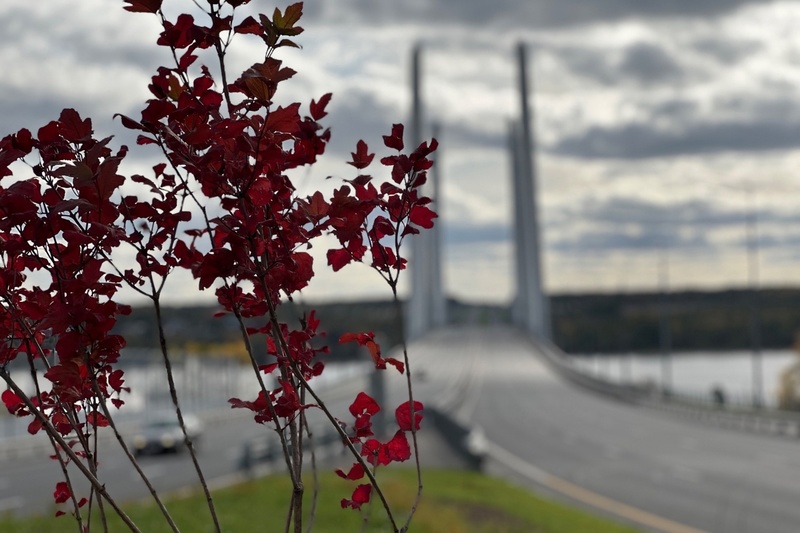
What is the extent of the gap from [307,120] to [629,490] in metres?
22.1

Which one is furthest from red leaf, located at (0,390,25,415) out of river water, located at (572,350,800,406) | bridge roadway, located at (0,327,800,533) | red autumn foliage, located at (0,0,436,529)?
river water, located at (572,350,800,406)

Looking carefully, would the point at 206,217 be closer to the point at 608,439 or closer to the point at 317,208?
the point at 317,208

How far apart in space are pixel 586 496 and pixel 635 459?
8.23 m

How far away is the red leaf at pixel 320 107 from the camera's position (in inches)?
150

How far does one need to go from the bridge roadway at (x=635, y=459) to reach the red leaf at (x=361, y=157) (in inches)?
637

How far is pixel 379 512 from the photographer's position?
13.5 metres

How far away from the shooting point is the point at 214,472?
26.5m

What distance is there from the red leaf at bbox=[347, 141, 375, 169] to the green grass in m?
8.48

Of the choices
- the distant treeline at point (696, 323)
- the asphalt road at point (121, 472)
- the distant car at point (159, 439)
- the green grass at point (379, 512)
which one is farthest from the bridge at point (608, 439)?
the distant treeline at point (696, 323)

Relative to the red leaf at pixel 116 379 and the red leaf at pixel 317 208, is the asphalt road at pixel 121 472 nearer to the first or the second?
the red leaf at pixel 116 379

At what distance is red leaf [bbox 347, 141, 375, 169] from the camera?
12.4 ft

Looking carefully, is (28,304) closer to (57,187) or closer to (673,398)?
(57,187)

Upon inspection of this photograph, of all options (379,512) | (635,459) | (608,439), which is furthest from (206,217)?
(608,439)

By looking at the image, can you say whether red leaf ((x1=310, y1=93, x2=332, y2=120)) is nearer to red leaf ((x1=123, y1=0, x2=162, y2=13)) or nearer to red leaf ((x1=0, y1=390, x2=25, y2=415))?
red leaf ((x1=123, y1=0, x2=162, y2=13))
